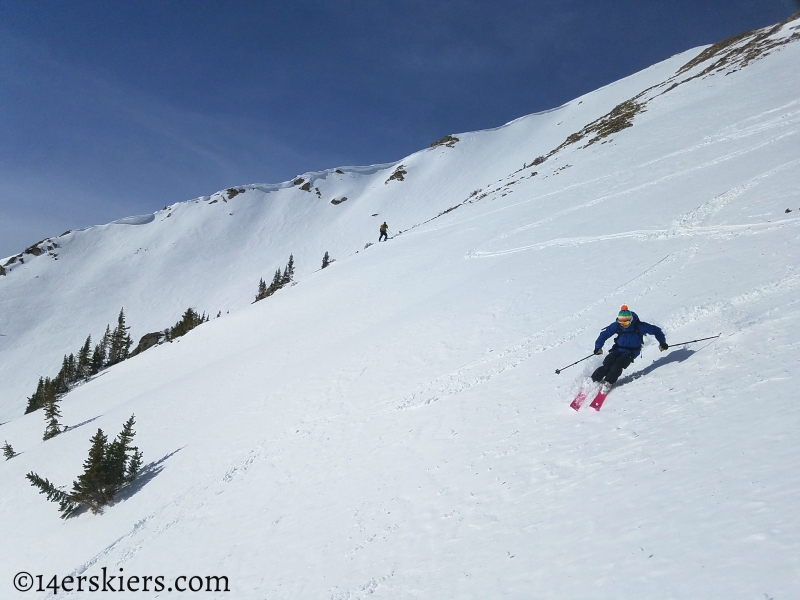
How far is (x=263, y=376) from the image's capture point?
18281mm

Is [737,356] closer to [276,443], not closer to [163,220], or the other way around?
[276,443]

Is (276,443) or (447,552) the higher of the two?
(276,443)

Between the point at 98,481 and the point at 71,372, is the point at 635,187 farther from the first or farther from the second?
the point at 71,372

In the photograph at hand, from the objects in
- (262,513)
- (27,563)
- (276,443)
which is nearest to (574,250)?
(276,443)

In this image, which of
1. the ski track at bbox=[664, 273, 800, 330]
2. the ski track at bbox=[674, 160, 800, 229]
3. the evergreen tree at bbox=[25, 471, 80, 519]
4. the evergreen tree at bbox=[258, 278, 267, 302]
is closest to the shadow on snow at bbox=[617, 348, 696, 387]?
the ski track at bbox=[664, 273, 800, 330]

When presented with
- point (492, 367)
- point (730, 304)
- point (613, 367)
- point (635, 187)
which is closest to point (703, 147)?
point (635, 187)

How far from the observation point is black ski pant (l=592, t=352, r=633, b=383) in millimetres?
8078

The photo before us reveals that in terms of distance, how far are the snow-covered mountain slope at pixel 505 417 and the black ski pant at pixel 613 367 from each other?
424 mm

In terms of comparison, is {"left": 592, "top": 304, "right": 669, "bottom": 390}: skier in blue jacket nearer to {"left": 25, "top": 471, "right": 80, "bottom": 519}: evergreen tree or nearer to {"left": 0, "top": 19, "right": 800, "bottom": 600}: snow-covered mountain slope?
{"left": 0, "top": 19, "right": 800, "bottom": 600}: snow-covered mountain slope

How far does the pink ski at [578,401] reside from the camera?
808cm

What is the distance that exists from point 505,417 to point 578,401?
5.22 ft

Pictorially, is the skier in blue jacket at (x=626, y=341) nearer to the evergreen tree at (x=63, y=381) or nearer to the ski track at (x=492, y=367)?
the ski track at (x=492, y=367)

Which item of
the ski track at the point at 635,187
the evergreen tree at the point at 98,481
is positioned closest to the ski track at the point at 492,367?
the evergreen tree at the point at 98,481

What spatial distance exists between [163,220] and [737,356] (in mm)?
115892
